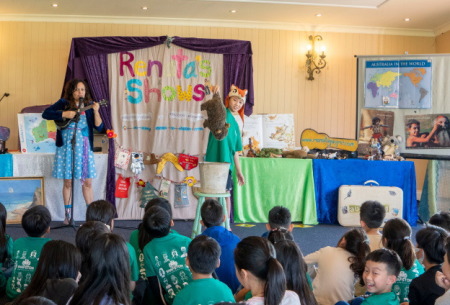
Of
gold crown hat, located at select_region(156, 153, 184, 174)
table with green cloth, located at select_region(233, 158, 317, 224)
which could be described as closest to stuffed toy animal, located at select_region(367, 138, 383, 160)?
table with green cloth, located at select_region(233, 158, 317, 224)

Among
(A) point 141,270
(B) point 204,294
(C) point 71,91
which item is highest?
(C) point 71,91

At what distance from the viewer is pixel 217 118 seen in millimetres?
4375

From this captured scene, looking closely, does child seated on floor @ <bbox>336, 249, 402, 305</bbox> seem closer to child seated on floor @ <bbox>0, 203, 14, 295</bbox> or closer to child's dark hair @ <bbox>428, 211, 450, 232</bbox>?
child's dark hair @ <bbox>428, 211, 450, 232</bbox>

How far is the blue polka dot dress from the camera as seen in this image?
500cm

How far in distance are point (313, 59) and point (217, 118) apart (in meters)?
2.85

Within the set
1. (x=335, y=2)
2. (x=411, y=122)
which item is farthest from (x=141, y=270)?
(x=411, y=122)

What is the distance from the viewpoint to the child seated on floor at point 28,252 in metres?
2.58

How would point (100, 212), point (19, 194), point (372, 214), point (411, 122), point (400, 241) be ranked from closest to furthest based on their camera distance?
point (400, 241), point (100, 212), point (372, 214), point (19, 194), point (411, 122)

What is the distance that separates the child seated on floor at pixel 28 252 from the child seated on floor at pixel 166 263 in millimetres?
537

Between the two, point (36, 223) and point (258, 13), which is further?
point (258, 13)

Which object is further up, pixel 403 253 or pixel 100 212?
pixel 100 212

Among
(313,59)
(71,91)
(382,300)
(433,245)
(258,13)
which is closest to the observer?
(382,300)

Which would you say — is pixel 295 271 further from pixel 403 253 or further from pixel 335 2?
pixel 335 2

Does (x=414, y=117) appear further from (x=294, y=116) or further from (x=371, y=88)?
(x=294, y=116)
